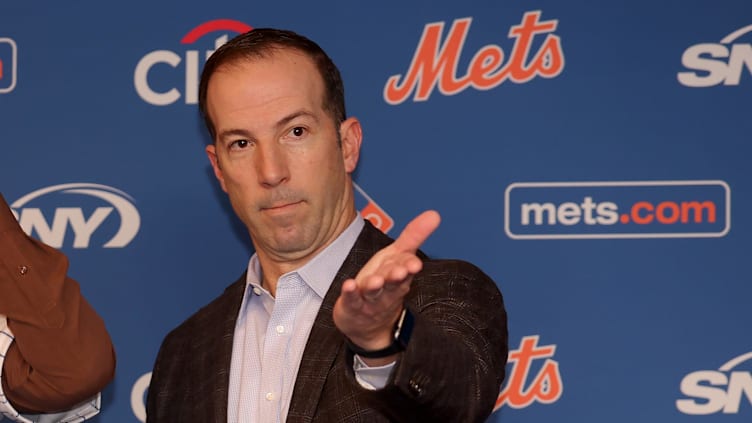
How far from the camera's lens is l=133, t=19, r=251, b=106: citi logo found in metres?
2.65

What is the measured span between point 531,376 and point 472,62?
2.58 feet

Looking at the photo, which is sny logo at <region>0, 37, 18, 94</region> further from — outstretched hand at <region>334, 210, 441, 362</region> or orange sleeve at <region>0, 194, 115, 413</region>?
outstretched hand at <region>334, 210, 441, 362</region>

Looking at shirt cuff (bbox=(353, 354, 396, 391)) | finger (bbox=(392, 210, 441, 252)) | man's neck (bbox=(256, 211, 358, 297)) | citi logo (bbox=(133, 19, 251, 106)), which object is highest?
citi logo (bbox=(133, 19, 251, 106))

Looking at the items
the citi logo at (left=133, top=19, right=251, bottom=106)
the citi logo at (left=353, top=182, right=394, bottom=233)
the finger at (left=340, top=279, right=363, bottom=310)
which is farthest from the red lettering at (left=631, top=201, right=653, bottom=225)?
the finger at (left=340, top=279, right=363, bottom=310)

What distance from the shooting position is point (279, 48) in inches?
84.3

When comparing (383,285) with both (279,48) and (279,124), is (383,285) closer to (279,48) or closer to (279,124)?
(279,124)

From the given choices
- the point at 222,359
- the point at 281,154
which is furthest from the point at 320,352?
the point at 281,154

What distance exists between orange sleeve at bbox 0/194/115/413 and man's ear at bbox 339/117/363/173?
2.07ft

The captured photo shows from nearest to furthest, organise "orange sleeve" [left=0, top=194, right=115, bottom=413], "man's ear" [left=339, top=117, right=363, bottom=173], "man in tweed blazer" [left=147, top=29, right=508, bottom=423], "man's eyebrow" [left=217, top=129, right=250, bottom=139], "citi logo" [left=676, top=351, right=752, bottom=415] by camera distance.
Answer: "orange sleeve" [left=0, top=194, right=115, bottom=413]
"man in tweed blazer" [left=147, top=29, right=508, bottom=423]
"man's eyebrow" [left=217, top=129, right=250, bottom=139]
"man's ear" [left=339, top=117, right=363, bottom=173]
"citi logo" [left=676, top=351, right=752, bottom=415]

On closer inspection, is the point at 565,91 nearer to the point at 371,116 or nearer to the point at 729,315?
the point at 371,116

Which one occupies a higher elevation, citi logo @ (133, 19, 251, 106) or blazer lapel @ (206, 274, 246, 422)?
citi logo @ (133, 19, 251, 106)

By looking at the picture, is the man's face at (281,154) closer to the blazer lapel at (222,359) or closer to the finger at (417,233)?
the blazer lapel at (222,359)

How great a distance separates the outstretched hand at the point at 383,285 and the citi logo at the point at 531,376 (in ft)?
4.00

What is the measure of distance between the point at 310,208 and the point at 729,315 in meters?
1.11
